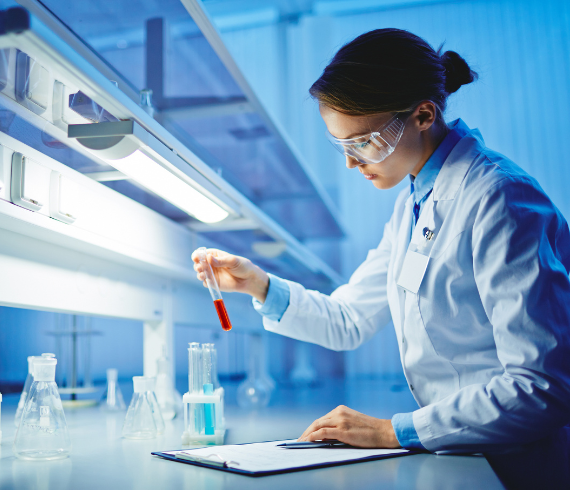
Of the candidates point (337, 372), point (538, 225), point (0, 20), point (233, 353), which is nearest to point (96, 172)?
point (0, 20)

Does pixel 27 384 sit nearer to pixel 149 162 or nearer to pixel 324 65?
pixel 149 162

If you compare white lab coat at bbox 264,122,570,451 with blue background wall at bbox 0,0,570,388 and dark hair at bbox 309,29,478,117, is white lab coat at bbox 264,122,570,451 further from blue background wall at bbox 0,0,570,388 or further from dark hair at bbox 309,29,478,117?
blue background wall at bbox 0,0,570,388

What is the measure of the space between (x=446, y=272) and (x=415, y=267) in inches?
2.9

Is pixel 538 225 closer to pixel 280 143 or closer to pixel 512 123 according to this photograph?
pixel 280 143

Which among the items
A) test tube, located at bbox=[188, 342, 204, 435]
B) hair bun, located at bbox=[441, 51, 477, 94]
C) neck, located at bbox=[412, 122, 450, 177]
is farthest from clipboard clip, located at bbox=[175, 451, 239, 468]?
hair bun, located at bbox=[441, 51, 477, 94]

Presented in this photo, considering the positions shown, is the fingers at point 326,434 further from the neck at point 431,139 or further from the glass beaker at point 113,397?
the glass beaker at point 113,397

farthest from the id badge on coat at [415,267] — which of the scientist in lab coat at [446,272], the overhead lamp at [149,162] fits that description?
the overhead lamp at [149,162]

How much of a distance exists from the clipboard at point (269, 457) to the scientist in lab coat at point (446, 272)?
0.05 m

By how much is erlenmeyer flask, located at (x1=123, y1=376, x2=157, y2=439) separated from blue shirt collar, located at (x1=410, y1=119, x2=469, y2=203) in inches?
31.6

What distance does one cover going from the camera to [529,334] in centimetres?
82

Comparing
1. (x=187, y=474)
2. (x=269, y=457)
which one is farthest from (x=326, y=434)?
(x=187, y=474)

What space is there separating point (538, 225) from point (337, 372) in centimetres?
344

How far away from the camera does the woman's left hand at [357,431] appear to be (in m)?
0.89

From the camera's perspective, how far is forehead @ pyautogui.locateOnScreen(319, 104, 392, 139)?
3.54ft
